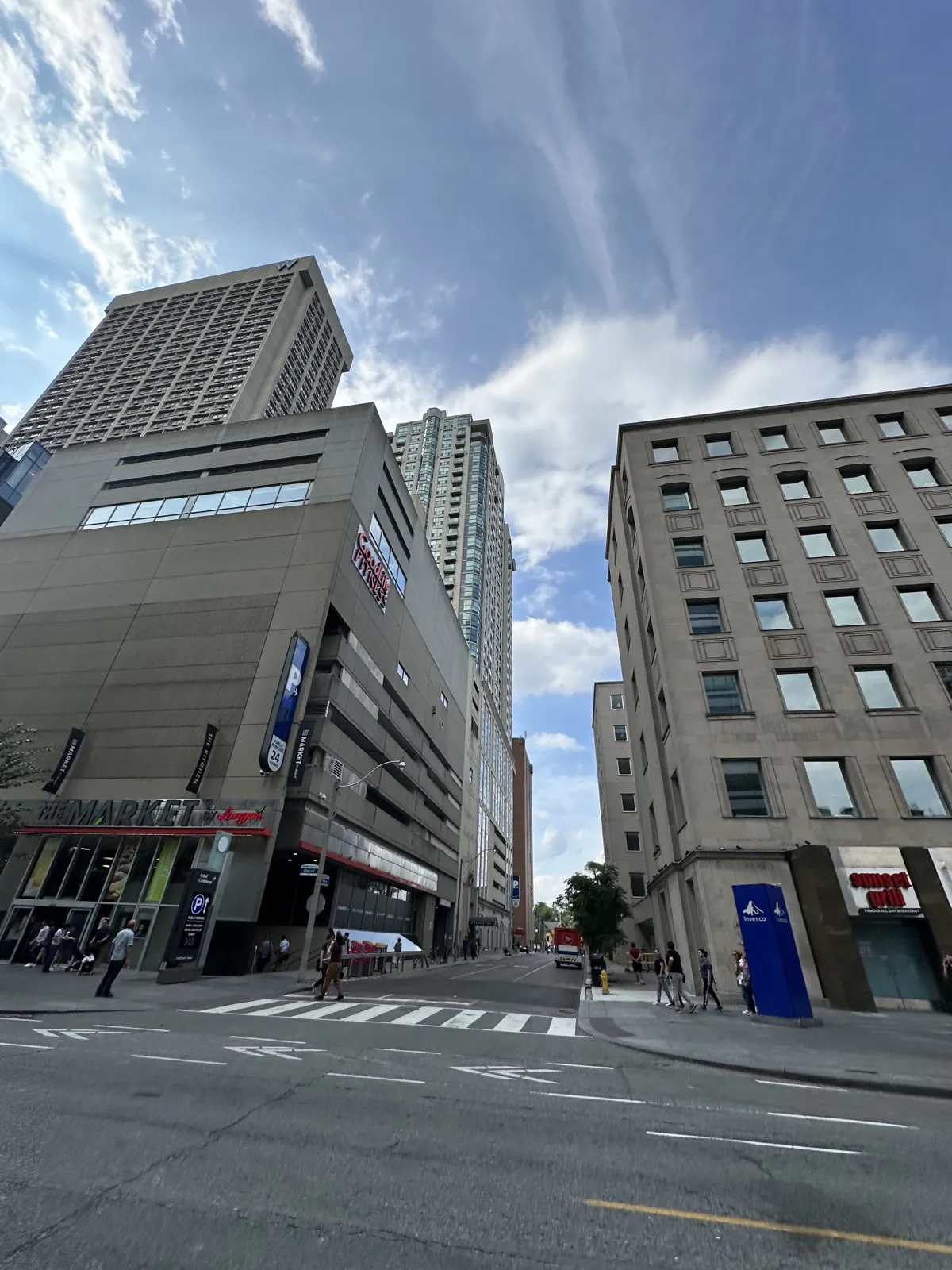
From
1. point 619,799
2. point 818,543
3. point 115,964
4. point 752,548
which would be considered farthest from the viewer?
point 619,799

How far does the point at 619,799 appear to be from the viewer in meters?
59.2

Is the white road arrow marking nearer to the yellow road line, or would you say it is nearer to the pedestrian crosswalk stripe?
the pedestrian crosswalk stripe

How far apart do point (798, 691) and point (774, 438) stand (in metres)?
17.8

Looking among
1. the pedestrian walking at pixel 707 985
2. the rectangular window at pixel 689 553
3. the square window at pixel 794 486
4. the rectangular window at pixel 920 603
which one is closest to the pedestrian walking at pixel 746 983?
the pedestrian walking at pixel 707 985

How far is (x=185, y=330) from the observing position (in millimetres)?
100625

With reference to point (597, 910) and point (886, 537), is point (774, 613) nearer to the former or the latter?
point (886, 537)

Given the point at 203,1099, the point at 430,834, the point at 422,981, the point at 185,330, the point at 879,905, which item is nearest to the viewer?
the point at 203,1099

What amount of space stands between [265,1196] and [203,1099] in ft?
11.1

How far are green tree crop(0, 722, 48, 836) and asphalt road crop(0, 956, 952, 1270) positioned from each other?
19.2m

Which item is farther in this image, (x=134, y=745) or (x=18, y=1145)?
(x=134, y=745)

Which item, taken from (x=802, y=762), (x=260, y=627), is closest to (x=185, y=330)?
(x=260, y=627)

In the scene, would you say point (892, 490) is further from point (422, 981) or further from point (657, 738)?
point (422, 981)

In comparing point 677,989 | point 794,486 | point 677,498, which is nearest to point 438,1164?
point 677,989

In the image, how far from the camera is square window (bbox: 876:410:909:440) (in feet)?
110
